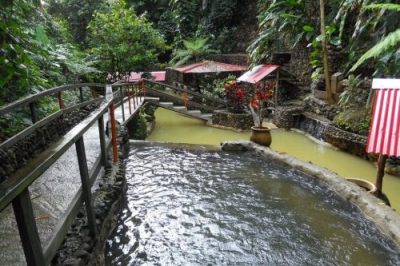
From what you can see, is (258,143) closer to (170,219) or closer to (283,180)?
(283,180)

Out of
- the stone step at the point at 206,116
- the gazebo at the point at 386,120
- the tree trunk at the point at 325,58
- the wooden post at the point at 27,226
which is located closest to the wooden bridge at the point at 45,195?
the wooden post at the point at 27,226

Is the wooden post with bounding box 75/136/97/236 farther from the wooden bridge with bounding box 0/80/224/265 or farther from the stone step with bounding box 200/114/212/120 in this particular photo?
the stone step with bounding box 200/114/212/120

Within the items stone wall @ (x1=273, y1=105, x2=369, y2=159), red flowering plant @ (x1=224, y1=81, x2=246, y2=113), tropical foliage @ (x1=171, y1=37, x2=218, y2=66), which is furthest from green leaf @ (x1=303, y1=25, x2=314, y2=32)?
tropical foliage @ (x1=171, y1=37, x2=218, y2=66)

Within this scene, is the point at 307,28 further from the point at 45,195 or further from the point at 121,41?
the point at 45,195

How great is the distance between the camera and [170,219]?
3754 millimetres

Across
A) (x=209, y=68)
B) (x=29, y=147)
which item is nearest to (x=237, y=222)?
(x=29, y=147)

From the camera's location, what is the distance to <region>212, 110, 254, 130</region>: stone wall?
39.1 feet

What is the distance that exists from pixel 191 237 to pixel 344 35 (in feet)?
35.8

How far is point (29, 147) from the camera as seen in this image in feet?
14.5

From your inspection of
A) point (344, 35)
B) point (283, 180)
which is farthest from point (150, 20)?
point (283, 180)

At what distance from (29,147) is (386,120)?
466cm

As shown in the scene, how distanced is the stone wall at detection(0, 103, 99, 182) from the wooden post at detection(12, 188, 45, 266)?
143 centimetres

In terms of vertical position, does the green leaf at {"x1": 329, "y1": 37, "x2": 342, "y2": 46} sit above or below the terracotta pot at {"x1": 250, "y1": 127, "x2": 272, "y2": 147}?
above

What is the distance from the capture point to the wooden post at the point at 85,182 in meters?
2.49
